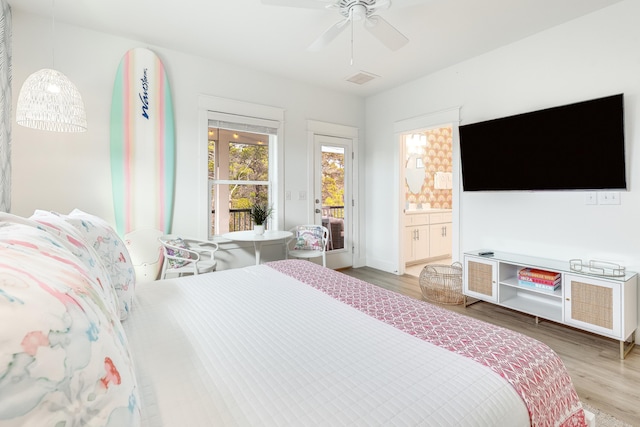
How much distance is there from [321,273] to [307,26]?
225 cm

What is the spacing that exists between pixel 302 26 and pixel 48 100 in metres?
2.05

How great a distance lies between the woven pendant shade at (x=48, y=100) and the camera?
6.51ft

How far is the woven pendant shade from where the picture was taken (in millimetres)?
1983

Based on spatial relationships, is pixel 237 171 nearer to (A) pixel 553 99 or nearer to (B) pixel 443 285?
(B) pixel 443 285

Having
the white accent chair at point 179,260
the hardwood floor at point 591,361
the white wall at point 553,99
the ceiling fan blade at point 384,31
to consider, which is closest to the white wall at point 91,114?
the white accent chair at point 179,260

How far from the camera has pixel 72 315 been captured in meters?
0.51

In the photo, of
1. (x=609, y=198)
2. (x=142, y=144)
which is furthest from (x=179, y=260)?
(x=609, y=198)

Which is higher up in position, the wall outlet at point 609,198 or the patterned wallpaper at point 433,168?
the patterned wallpaper at point 433,168

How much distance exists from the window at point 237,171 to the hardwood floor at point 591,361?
105 inches

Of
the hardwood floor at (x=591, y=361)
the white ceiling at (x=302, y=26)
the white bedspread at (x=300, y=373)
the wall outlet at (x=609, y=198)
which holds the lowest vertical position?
the hardwood floor at (x=591, y=361)

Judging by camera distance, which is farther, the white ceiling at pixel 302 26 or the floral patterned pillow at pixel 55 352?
Result: the white ceiling at pixel 302 26

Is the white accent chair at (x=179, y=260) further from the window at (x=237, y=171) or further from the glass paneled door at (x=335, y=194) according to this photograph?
the glass paneled door at (x=335, y=194)

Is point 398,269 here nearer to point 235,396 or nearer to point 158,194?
point 158,194

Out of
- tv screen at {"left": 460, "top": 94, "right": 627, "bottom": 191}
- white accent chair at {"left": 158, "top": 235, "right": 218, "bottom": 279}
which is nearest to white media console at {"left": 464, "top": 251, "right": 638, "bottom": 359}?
tv screen at {"left": 460, "top": 94, "right": 627, "bottom": 191}
